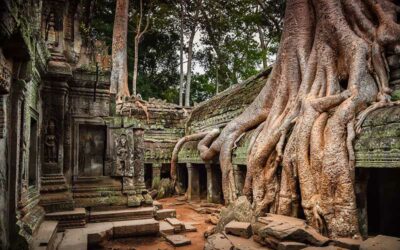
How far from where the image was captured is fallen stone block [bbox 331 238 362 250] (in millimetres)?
4520

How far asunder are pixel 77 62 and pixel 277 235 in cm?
517

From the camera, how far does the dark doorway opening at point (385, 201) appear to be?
6207 millimetres

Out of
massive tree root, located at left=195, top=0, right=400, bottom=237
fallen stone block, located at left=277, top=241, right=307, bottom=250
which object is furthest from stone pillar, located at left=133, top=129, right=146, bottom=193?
fallen stone block, located at left=277, top=241, right=307, bottom=250

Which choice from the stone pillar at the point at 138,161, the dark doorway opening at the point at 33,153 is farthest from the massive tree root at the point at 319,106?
the dark doorway opening at the point at 33,153

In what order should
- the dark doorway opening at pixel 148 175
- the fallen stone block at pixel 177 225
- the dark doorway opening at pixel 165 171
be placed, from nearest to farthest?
the fallen stone block at pixel 177 225 → the dark doorway opening at pixel 148 175 → the dark doorway opening at pixel 165 171

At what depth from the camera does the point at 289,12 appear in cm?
827

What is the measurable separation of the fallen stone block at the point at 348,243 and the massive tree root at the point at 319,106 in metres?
0.22

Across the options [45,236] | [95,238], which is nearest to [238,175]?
[95,238]

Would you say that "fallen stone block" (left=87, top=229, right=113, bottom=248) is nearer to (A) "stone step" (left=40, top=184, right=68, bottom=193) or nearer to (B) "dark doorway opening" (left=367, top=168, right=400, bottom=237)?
(A) "stone step" (left=40, top=184, right=68, bottom=193)

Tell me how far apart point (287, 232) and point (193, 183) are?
704cm

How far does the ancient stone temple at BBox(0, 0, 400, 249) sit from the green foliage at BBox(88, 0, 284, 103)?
37.3 feet

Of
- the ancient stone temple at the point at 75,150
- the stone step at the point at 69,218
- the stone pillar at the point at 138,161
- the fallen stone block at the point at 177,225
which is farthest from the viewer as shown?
the stone pillar at the point at 138,161

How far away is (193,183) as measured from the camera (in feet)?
38.3

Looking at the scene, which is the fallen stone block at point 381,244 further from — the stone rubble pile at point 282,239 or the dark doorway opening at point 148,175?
the dark doorway opening at point 148,175
